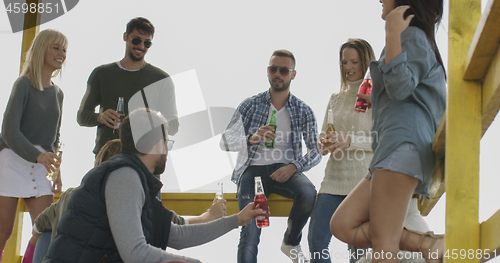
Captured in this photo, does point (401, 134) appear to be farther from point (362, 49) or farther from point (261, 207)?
point (362, 49)

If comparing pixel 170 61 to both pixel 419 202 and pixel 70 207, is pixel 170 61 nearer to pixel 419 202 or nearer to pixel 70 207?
pixel 419 202

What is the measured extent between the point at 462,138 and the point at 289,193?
6.62 ft

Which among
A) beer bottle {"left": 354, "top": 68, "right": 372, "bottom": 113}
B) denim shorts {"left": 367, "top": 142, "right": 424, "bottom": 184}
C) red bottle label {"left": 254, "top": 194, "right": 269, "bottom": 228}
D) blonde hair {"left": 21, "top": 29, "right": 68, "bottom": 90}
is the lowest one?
red bottle label {"left": 254, "top": 194, "right": 269, "bottom": 228}

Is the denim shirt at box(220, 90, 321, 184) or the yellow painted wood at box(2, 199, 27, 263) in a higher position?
the denim shirt at box(220, 90, 321, 184)

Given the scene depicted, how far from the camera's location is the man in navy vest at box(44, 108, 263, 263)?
1.74 m

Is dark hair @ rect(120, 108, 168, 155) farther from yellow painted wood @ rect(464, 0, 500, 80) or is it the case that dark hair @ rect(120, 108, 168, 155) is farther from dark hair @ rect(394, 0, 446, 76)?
yellow painted wood @ rect(464, 0, 500, 80)

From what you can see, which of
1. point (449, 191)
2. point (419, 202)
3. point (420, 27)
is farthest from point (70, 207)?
point (419, 202)

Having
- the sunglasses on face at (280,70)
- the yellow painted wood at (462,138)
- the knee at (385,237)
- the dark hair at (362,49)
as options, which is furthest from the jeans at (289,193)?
the yellow painted wood at (462,138)

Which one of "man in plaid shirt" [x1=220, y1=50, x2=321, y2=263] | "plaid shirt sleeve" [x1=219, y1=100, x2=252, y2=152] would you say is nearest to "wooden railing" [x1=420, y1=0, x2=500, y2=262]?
"man in plaid shirt" [x1=220, y1=50, x2=321, y2=263]

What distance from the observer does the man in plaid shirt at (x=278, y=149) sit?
3.25m

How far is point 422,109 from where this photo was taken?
1.75m

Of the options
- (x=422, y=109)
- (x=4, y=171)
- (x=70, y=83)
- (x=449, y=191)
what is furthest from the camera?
(x=70, y=83)

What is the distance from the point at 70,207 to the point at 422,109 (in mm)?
1274

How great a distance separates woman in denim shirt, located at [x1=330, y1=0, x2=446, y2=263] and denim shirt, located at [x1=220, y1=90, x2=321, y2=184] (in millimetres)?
1615
